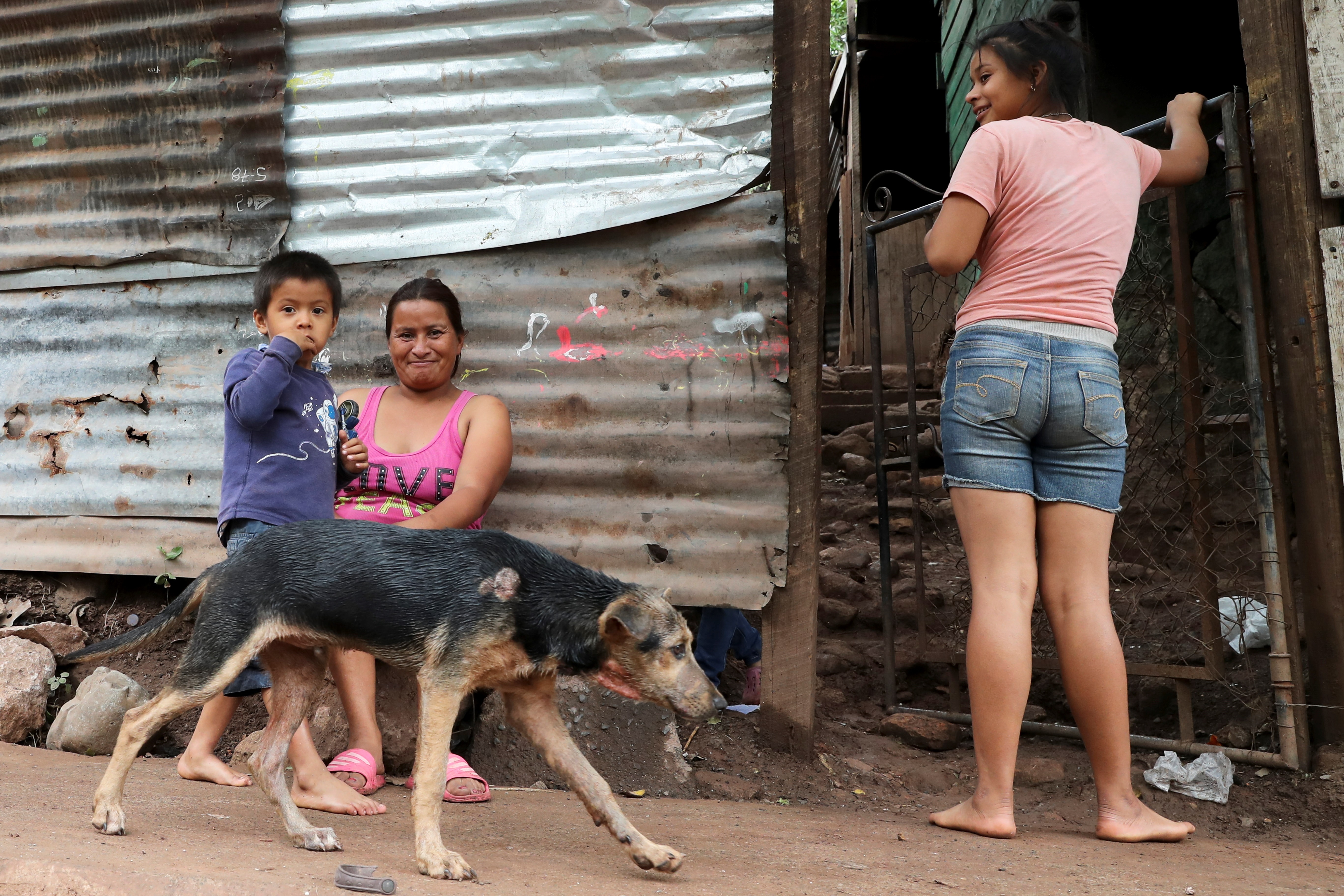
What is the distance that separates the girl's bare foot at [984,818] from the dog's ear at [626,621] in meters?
Result: 1.24

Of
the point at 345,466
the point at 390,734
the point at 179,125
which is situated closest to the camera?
Answer: the point at 345,466

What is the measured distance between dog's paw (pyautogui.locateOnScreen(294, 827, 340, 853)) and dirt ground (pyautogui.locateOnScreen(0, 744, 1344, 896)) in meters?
0.03

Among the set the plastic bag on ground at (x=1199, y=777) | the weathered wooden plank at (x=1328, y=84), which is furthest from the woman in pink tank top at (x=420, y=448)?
the weathered wooden plank at (x=1328, y=84)

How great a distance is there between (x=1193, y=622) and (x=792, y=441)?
2226mm

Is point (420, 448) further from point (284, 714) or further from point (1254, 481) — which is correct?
point (1254, 481)

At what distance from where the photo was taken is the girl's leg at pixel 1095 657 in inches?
108

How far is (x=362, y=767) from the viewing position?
10.7 ft

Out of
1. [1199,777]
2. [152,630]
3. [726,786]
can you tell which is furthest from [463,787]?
[1199,777]

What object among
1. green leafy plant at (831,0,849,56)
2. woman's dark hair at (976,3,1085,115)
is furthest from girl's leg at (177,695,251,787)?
green leafy plant at (831,0,849,56)

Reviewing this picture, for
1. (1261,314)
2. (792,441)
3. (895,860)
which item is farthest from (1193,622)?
(895,860)

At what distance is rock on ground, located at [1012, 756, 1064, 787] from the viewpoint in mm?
3572

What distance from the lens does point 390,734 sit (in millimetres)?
3641

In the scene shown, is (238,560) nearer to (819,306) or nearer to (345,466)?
(345,466)

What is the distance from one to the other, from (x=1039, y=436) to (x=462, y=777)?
2133mm
